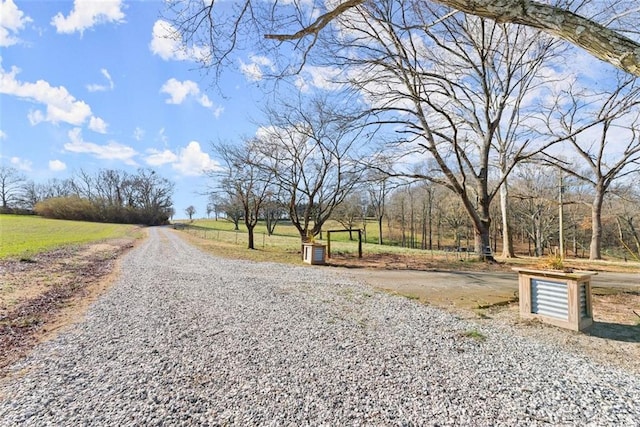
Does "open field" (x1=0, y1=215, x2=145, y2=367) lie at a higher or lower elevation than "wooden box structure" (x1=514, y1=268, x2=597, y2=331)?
lower

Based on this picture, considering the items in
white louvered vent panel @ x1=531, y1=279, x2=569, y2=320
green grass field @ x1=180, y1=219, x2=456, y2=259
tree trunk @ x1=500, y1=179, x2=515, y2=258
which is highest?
tree trunk @ x1=500, y1=179, x2=515, y2=258

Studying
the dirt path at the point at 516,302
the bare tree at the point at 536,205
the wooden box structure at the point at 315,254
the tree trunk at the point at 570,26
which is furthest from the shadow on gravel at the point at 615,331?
the bare tree at the point at 536,205

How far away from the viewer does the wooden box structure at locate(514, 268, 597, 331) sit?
429 centimetres

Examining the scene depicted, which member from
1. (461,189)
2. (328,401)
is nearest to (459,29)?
(461,189)

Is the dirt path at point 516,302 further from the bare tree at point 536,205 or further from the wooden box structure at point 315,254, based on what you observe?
the bare tree at point 536,205

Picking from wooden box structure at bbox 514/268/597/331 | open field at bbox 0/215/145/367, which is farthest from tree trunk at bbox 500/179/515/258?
open field at bbox 0/215/145/367

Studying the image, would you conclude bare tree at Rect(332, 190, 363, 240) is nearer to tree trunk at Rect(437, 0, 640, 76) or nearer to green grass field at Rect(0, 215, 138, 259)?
green grass field at Rect(0, 215, 138, 259)

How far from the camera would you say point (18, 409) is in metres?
2.36

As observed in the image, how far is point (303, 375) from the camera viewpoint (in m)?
2.92

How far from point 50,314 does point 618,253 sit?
122ft

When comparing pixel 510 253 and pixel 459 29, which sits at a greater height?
pixel 459 29

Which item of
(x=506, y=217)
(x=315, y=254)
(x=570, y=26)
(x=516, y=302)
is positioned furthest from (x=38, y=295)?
(x=506, y=217)

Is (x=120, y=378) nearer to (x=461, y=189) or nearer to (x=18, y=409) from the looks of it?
(x=18, y=409)

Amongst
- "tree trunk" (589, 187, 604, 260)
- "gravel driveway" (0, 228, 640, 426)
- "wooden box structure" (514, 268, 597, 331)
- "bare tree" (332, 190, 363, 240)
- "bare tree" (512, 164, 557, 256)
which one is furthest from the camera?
"bare tree" (332, 190, 363, 240)
